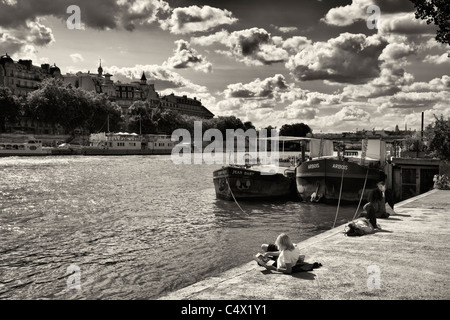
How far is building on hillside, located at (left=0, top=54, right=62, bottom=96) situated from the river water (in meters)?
116

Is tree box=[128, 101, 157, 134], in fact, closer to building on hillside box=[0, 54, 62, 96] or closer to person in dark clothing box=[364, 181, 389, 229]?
building on hillside box=[0, 54, 62, 96]

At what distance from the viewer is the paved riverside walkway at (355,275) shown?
7.88 meters

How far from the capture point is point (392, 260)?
10242 millimetres

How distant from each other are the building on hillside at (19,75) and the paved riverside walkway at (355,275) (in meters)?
140

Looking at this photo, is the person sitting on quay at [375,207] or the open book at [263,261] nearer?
the open book at [263,261]

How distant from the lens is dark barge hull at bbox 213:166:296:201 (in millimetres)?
31266

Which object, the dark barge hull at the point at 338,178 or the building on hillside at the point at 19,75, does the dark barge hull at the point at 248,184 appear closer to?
the dark barge hull at the point at 338,178

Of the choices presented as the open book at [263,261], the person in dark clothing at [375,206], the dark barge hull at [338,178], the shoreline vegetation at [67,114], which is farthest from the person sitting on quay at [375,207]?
the shoreline vegetation at [67,114]

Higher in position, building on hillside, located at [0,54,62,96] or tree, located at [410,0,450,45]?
building on hillside, located at [0,54,62,96]

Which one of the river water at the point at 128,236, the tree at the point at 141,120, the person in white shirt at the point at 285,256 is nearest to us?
the person in white shirt at the point at 285,256

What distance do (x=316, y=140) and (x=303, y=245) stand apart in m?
24.7

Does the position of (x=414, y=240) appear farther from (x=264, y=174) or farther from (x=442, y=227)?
(x=264, y=174)

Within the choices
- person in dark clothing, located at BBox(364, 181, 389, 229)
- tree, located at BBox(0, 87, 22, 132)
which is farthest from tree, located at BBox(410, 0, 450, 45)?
tree, located at BBox(0, 87, 22, 132)
